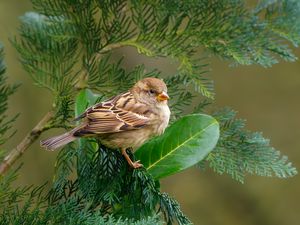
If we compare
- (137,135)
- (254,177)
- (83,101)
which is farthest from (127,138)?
(254,177)

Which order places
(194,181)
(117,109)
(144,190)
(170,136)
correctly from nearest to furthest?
(144,190), (170,136), (117,109), (194,181)

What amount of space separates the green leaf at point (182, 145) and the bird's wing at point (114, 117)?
202 mm

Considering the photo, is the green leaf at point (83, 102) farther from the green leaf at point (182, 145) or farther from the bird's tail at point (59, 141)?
the green leaf at point (182, 145)

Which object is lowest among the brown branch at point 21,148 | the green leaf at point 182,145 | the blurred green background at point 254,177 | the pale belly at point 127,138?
the blurred green background at point 254,177

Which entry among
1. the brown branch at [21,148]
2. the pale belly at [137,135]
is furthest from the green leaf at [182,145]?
the brown branch at [21,148]

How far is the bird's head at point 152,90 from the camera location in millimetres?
1765

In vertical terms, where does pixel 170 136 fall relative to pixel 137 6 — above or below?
below

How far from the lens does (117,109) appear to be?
1.91 meters

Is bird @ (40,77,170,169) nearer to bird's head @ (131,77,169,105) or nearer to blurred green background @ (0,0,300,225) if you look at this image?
bird's head @ (131,77,169,105)

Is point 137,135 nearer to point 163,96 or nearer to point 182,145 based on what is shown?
point 163,96

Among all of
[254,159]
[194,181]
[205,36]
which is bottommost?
[194,181]

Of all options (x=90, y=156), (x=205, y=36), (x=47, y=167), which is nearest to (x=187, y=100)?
(x=205, y=36)

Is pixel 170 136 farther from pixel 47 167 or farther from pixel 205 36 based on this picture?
pixel 47 167

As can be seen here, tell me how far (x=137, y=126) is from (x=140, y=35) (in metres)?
0.28
